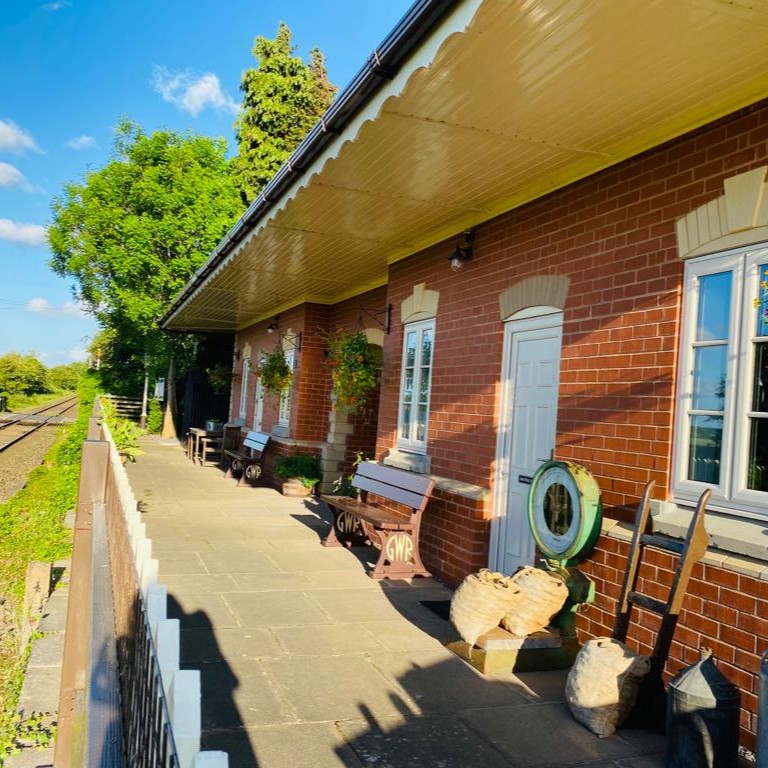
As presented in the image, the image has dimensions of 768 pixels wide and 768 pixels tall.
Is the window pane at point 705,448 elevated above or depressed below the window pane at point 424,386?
below

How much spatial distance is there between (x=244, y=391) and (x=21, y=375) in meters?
52.2

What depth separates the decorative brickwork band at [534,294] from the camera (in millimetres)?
5180

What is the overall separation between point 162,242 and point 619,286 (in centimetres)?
1886

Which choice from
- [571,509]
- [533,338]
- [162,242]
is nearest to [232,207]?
[162,242]

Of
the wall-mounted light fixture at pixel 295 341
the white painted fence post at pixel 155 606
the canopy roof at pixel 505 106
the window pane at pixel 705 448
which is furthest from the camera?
the wall-mounted light fixture at pixel 295 341

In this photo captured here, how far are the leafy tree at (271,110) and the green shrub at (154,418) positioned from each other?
8.77 meters

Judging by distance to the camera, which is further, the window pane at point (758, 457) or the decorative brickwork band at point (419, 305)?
the decorative brickwork band at point (419, 305)

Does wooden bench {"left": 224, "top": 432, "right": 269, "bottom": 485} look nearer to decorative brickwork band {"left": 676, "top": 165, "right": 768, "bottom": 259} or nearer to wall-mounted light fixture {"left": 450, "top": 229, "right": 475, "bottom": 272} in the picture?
wall-mounted light fixture {"left": 450, "top": 229, "right": 475, "bottom": 272}

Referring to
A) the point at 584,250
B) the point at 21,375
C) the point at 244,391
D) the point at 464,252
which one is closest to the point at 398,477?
the point at 464,252

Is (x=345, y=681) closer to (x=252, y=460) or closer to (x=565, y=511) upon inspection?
(x=565, y=511)

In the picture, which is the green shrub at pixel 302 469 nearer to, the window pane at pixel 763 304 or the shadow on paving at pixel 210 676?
the shadow on paving at pixel 210 676

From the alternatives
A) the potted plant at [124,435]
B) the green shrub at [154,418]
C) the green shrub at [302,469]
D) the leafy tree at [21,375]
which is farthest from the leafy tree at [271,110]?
the leafy tree at [21,375]

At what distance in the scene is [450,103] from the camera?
4012 millimetres

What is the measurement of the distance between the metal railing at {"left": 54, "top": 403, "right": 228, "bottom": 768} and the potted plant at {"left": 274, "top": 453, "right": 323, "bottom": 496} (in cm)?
706
